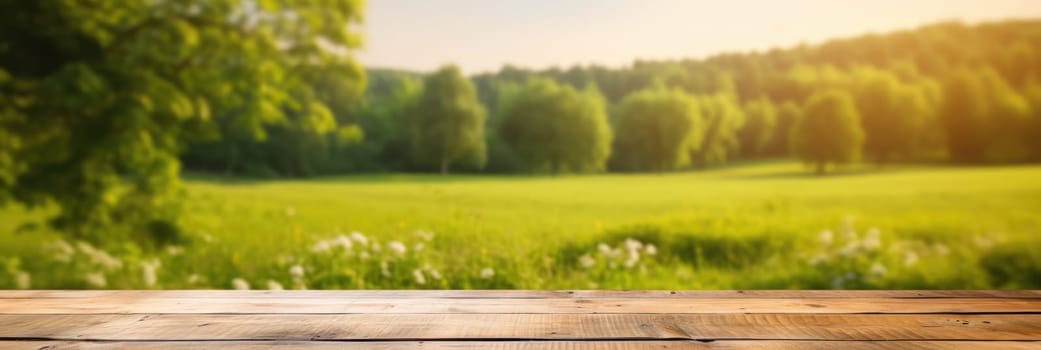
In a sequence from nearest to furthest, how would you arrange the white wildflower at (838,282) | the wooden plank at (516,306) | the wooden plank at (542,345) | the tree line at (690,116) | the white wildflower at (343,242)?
1. the wooden plank at (542,345)
2. the wooden plank at (516,306)
3. the white wildflower at (343,242)
4. the white wildflower at (838,282)
5. the tree line at (690,116)

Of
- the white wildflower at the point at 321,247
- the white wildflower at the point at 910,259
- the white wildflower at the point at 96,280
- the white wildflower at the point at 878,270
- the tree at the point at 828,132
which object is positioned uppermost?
the tree at the point at 828,132

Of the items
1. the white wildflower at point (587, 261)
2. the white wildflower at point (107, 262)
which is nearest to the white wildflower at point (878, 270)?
the white wildflower at point (587, 261)

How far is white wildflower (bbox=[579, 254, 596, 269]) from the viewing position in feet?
12.0

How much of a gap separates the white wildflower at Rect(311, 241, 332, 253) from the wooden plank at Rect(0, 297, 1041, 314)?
1784mm

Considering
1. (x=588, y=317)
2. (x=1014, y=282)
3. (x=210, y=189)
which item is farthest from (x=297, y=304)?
(x=1014, y=282)

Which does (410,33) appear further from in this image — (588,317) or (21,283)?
(588,317)

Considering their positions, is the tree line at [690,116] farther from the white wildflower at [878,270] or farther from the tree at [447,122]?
the white wildflower at [878,270]

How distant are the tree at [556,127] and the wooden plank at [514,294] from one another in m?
2.20

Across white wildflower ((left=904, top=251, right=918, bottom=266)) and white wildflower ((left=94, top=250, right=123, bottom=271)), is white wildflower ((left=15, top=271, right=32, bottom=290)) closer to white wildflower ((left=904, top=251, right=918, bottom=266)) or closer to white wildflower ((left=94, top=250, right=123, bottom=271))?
white wildflower ((left=94, top=250, right=123, bottom=271))

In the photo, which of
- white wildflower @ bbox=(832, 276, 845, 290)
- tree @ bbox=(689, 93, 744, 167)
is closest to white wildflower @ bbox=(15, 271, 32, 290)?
tree @ bbox=(689, 93, 744, 167)

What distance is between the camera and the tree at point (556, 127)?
13.2 feet

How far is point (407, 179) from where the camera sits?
398 centimetres

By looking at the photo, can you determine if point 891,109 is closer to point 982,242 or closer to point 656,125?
point 982,242


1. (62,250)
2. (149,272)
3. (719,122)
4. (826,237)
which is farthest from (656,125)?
(62,250)
